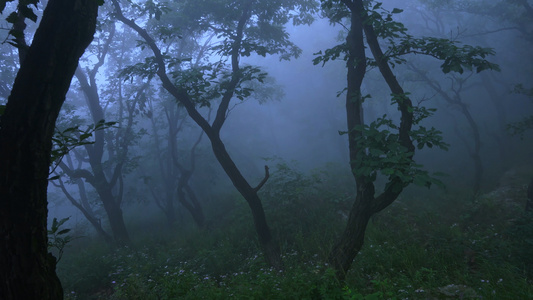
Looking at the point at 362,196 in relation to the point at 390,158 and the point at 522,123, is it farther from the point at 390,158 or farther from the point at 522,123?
the point at 522,123

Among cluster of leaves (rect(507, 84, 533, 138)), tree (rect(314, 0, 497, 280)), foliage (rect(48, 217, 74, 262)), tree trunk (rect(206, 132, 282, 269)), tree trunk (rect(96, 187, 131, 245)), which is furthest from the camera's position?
cluster of leaves (rect(507, 84, 533, 138))

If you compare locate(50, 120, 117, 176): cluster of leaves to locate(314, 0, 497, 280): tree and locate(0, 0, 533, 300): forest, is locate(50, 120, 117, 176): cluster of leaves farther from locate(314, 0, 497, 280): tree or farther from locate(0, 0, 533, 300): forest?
locate(314, 0, 497, 280): tree

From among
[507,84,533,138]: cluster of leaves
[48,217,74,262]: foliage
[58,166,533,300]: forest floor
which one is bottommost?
[58,166,533,300]: forest floor

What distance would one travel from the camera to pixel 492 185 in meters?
16.4

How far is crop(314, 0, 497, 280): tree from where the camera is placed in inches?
187

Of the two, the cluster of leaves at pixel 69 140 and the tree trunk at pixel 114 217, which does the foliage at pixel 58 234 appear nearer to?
the cluster of leaves at pixel 69 140

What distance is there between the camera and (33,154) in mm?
2189

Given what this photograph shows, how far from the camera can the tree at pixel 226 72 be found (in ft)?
26.5

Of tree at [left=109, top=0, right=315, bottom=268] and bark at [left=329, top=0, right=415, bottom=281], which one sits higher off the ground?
tree at [left=109, top=0, right=315, bottom=268]

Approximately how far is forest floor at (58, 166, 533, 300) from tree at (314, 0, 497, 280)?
0.80 m

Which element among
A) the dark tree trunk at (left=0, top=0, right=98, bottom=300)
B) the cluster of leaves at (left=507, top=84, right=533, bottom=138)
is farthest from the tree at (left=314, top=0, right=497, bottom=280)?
the cluster of leaves at (left=507, top=84, right=533, bottom=138)

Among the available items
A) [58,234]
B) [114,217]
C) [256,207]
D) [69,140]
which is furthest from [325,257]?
[114,217]

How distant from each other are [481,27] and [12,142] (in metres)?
31.1

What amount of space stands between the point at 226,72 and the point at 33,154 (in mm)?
8143
